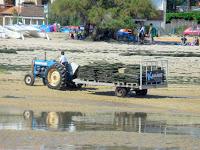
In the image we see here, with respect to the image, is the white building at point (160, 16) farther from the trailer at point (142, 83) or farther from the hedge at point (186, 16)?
the trailer at point (142, 83)

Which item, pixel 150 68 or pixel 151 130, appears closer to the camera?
pixel 151 130

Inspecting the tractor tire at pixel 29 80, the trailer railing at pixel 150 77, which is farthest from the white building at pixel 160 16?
the trailer railing at pixel 150 77

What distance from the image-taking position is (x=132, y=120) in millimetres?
19109

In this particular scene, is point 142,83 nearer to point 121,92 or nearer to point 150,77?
point 150,77

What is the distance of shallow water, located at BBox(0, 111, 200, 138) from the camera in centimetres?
1702

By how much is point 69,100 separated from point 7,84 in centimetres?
496

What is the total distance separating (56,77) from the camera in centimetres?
2658

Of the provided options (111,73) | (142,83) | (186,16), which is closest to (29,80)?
(111,73)

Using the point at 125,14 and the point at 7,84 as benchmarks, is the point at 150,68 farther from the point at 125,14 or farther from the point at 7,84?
the point at 125,14

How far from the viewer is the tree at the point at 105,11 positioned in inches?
2852

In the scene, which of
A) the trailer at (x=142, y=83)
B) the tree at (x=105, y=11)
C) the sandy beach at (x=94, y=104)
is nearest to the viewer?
the sandy beach at (x=94, y=104)

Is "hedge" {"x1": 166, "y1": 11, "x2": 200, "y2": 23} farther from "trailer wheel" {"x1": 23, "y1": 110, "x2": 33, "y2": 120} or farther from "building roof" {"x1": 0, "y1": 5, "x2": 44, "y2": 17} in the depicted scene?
"trailer wheel" {"x1": 23, "y1": 110, "x2": 33, "y2": 120}

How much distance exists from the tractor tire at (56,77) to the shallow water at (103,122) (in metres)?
5.94

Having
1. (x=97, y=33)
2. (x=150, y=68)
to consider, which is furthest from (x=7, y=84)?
(x=97, y=33)
